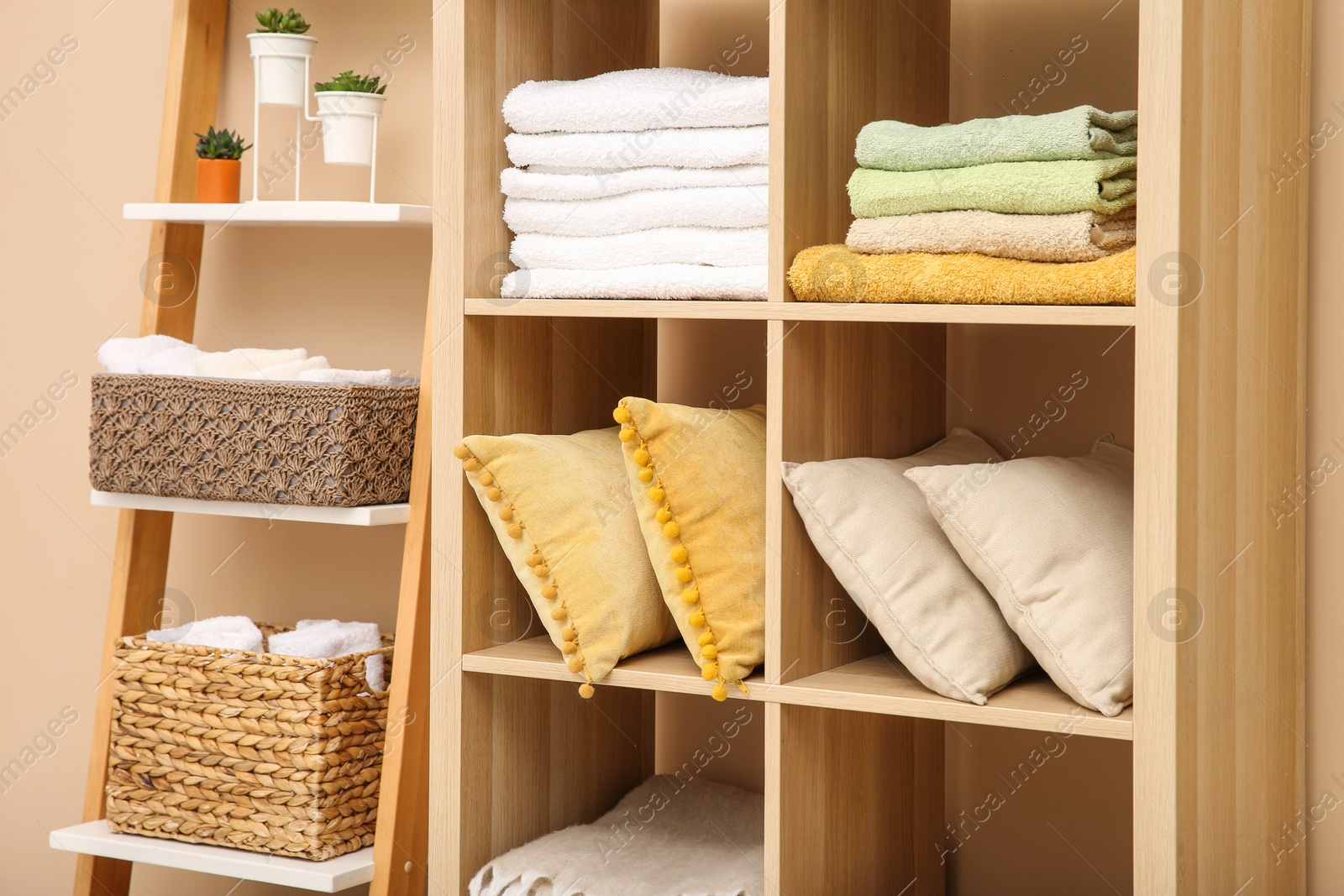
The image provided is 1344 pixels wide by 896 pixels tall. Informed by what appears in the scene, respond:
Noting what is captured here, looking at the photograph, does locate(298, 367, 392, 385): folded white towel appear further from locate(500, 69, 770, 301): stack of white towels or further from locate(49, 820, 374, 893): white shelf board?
locate(49, 820, 374, 893): white shelf board

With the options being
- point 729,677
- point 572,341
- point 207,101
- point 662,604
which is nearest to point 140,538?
point 207,101

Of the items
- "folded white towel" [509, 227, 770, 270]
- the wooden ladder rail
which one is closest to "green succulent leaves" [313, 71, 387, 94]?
the wooden ladder rail

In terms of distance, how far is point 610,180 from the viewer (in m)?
1.40

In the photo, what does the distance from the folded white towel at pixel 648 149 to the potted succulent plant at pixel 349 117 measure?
467 millimetres

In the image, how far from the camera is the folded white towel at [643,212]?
1331mm

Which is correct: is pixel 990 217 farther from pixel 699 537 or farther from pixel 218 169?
pixel 218 169

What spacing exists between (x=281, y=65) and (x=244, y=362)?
16.9 inches

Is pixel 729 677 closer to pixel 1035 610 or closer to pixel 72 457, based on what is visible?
pixel 1035 610

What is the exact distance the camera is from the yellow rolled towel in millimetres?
1141

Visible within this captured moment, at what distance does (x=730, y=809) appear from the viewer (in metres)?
1.66

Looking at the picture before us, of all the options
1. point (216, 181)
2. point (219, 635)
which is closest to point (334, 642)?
point (219, 635)

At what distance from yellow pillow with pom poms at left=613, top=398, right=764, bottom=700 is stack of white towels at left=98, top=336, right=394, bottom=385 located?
550 millimetres

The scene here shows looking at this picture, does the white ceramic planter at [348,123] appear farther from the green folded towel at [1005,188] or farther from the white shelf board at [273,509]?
the green folded towel at [1005,188]

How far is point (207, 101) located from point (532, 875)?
131cm
